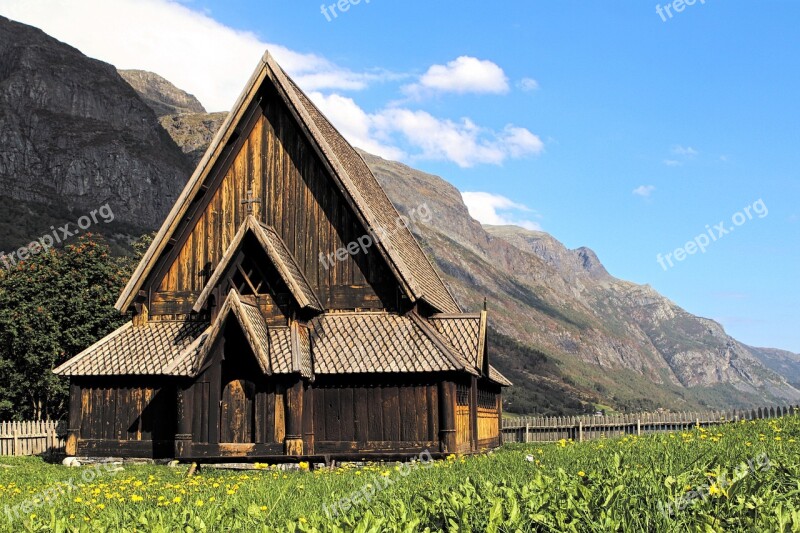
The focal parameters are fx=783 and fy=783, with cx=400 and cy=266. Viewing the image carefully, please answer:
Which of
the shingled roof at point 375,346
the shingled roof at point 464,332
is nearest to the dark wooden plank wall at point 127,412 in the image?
the shingled roof at point 375,346

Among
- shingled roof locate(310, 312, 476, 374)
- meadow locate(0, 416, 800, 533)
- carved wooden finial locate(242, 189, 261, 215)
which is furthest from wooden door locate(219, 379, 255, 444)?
meadow locate(0, 416, 800, 533)

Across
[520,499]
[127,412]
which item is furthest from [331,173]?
[520,499]

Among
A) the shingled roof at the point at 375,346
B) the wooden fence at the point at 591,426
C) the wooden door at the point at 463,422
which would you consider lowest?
the wooden fence at the point at 591,426

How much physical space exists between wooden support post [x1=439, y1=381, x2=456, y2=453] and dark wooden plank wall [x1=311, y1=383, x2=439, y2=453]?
0.56 feet

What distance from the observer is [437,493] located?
901 cm

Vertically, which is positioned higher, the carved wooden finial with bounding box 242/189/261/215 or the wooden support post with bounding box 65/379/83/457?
the carved wooden finial with bounding box 242/189/261/215

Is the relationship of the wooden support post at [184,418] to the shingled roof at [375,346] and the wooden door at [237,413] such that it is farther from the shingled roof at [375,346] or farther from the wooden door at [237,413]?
the shingled roof at [375,346]

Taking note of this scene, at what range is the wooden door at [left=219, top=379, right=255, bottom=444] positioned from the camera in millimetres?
21125

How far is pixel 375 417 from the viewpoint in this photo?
2180cm

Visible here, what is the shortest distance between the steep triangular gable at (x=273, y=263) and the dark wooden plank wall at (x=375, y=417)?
8.66ft

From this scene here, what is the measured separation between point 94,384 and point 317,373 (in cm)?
721

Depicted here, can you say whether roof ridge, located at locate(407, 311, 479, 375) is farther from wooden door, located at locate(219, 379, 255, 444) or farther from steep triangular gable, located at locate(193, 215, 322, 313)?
wooden door, located at locate(219, 379, 255, 444)

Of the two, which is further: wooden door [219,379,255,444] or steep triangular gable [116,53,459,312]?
steep triangular gable [116,53,459,312]

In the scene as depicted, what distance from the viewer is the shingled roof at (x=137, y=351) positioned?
907 inches
